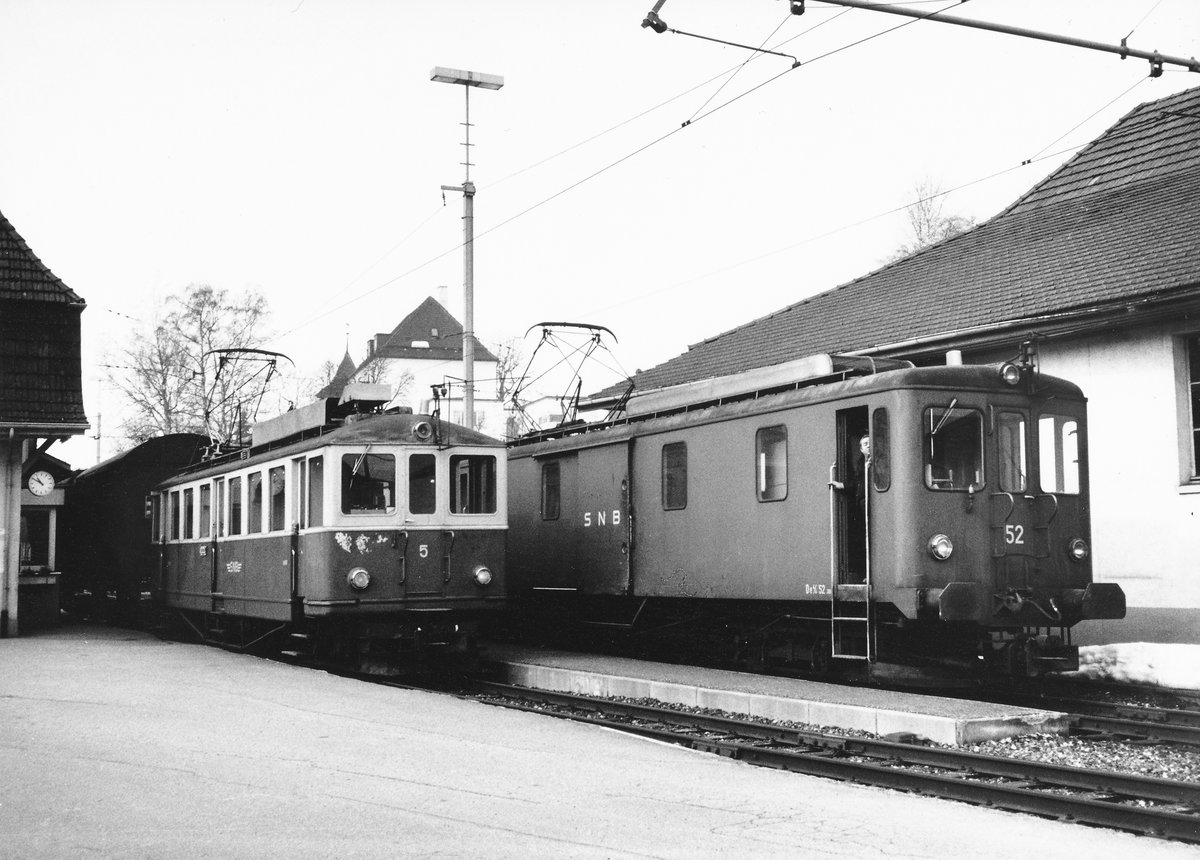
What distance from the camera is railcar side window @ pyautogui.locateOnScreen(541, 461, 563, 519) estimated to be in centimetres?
1766

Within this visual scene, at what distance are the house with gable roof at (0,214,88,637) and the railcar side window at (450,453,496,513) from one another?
7.83 meters

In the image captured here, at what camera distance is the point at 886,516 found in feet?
38.8

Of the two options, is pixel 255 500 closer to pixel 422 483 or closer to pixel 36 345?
pixel 422 483

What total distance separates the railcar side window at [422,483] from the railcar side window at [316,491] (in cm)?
99

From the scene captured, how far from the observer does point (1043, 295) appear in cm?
1599

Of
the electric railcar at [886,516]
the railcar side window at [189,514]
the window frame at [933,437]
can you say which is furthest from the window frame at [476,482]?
the railcar side window at [189,514]

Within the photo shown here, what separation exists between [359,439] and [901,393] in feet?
20.4

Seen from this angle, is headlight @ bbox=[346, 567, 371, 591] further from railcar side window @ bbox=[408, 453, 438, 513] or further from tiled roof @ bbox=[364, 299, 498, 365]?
tiled roof @ bbox=[364, 299, 498, 365]

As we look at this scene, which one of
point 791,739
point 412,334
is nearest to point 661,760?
point 791,739

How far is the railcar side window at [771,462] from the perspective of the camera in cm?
1316

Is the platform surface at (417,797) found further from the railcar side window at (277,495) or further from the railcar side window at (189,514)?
the railcar side window at (189,514)

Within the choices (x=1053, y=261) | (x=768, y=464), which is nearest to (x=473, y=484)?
(x=768, y=464)

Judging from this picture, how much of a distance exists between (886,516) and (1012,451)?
59.1 inches

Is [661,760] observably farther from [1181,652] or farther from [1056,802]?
[1181,652]
